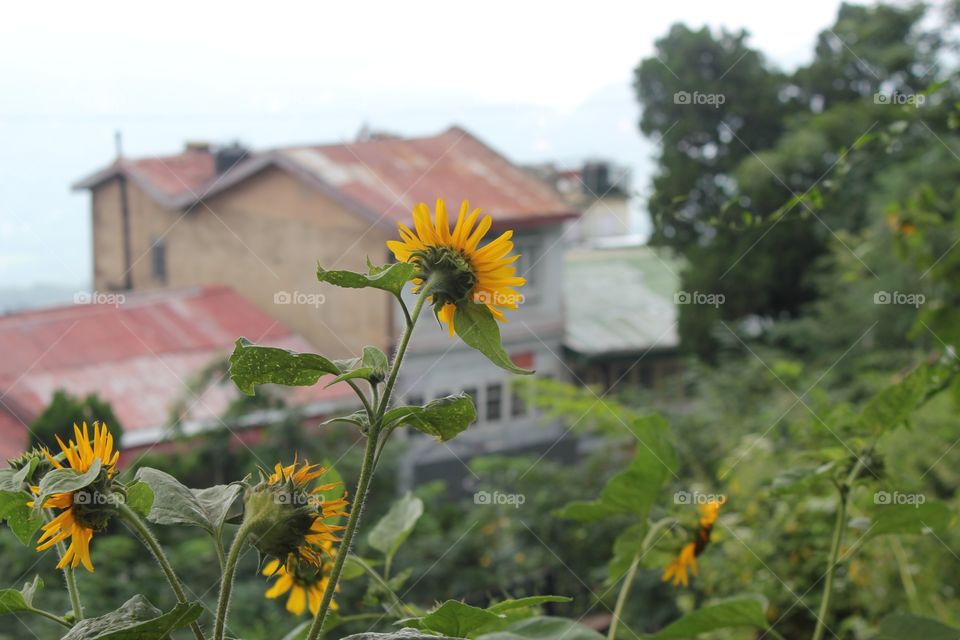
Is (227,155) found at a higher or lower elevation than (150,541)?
higher

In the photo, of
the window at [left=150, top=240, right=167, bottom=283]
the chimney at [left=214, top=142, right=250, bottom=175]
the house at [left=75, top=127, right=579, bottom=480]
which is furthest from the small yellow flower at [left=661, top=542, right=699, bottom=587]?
the window at [left=150, top=240, right=167, bottom=283]

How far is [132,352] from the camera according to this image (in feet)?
11.5

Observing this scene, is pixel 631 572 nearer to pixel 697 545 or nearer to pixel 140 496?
pixel 697 545

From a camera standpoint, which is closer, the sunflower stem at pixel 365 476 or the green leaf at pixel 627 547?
the sunflower stem at pixel 365 476

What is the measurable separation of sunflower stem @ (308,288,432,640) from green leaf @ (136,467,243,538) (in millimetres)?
31

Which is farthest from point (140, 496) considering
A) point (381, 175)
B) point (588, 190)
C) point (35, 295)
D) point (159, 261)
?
point (159, 261)

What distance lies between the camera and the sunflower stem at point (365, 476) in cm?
22

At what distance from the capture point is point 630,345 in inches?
202

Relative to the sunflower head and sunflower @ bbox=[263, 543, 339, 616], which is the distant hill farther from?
the sunflower head

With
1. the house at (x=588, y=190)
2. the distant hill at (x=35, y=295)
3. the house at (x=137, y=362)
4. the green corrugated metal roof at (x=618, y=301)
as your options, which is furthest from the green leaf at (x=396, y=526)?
the green corrugated metal roof at (x=618, y=301)

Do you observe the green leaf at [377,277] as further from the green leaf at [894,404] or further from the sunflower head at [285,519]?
the green leaf at [894,404]

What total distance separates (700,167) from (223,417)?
2.91 m

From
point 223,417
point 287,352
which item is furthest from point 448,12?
point 287,352

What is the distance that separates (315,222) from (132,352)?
2.69ft
